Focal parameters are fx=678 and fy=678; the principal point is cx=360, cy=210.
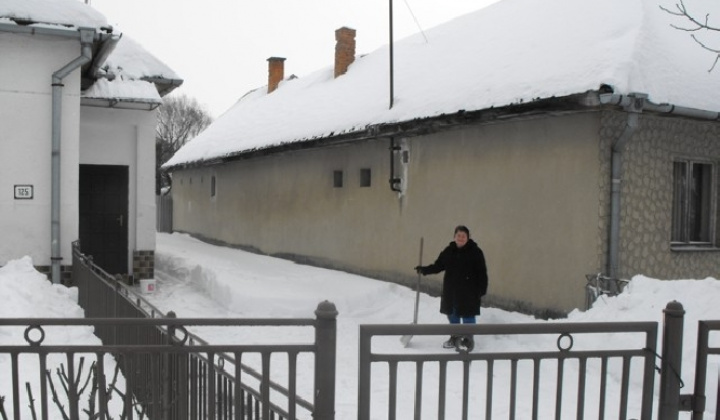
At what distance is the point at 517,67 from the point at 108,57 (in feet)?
25.1

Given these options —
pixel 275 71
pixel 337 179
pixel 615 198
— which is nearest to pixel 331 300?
pixel 337 179

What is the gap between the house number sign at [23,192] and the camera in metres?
9.69

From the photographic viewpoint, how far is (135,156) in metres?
12.5

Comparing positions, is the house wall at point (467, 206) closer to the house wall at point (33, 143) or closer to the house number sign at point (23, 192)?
the house wall at point (33, 143)

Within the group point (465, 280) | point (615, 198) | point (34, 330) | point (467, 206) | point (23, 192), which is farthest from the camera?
point (467, 206)

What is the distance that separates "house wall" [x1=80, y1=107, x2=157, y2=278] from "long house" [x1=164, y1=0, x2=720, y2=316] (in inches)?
123

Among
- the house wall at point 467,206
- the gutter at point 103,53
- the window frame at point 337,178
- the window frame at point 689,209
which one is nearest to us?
the house wall at point 467,206

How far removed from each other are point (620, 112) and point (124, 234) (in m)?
8.83

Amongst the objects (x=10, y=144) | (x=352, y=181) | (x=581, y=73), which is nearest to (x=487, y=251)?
(x=581, y=73)

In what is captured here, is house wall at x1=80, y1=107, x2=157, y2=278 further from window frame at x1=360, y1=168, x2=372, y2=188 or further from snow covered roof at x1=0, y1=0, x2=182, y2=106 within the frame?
window frame at x1=360, y1=168, x2=372, y2=188

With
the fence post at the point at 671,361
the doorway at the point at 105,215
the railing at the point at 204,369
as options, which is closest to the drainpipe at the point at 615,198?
the fence post at the point at 671,361

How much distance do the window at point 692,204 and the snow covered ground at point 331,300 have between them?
98.8 inches

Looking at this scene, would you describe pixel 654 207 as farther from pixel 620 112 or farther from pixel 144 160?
pixel 144 160

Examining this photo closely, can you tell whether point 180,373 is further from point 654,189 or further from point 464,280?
point 654,189
